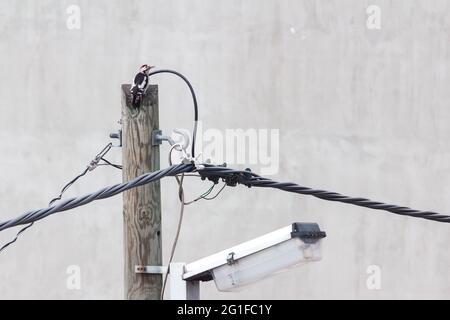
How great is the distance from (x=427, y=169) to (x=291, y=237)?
23.9ft

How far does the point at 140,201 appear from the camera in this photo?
592 cm

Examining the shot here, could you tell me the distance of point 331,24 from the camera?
12000 mm

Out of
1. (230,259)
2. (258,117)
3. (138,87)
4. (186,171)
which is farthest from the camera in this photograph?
(258,117)

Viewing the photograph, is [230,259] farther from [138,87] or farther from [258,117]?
[258,117]

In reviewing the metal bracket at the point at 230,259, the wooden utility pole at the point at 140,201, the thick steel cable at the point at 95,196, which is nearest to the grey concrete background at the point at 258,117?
the wooden utility pole at the point at 140,201

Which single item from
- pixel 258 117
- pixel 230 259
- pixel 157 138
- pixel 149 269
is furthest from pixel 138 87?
pixel 258 117

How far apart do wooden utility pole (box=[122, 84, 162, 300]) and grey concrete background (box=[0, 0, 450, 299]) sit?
607 cm

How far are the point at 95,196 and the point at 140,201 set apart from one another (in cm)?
51

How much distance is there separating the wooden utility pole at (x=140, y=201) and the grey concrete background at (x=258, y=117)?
6.07 m

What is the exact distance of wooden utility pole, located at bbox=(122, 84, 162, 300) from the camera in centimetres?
588

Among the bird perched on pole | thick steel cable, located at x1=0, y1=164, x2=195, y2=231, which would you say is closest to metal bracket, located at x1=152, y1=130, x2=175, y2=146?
the bird perched on pole
